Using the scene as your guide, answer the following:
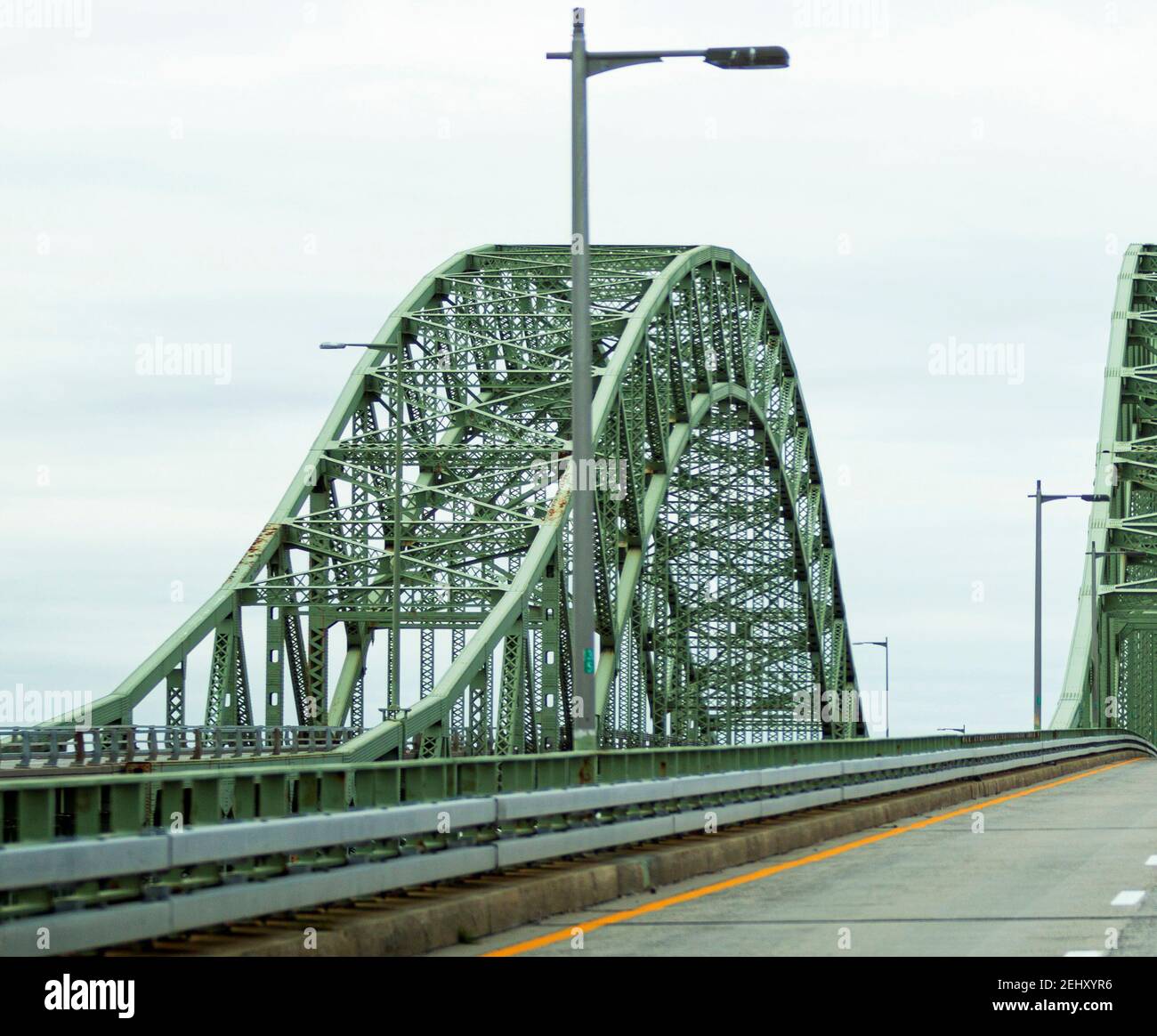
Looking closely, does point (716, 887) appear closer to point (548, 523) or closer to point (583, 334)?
point (583, 334)

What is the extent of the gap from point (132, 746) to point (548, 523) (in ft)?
58.0

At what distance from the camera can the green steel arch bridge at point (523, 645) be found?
12.2 m

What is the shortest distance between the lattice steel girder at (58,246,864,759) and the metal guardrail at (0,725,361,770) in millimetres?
2617

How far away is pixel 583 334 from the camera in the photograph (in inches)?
818

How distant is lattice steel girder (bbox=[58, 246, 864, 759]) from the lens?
179 feet

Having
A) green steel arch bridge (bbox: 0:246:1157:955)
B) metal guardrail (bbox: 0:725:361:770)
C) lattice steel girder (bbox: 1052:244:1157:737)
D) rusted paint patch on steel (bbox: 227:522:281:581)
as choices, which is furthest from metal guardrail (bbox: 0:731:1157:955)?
lattice steel girder (bbox: 1052:244:1157:737)

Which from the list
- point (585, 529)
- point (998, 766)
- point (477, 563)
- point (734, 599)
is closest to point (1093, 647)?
point (734, 599)

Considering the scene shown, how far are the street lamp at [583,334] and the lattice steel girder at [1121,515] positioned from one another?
2102 inches

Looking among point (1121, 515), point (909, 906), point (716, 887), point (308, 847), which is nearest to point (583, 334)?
point (716, 887)

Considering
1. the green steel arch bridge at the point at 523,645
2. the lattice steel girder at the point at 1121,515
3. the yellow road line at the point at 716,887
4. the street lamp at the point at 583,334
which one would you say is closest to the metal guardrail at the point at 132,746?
the green steel arch bridge at the point at 523,645

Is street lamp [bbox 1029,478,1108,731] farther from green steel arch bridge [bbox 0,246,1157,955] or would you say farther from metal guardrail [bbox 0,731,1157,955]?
metal guardrail [bbox 0,731,1157,955]

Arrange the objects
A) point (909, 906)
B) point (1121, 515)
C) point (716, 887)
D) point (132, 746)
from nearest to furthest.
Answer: point (909, 906) → point (716, 887) → point (132, 746) → point (1121, 515)

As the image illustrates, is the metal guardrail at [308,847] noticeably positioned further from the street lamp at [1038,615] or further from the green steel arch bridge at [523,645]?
the street lamp at [1038,615]

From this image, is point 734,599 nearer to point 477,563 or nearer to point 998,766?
point 477,563
